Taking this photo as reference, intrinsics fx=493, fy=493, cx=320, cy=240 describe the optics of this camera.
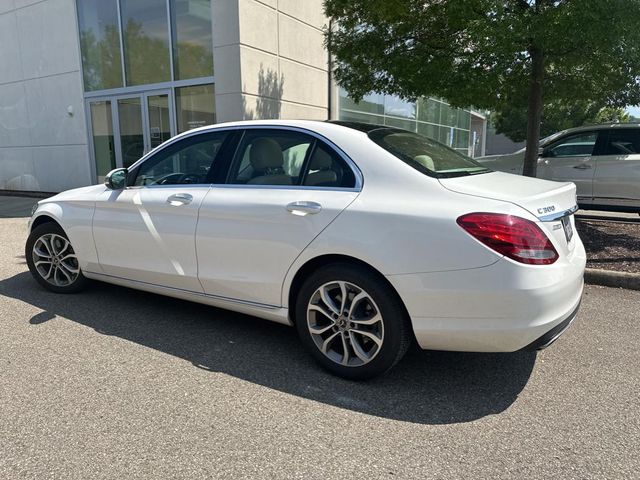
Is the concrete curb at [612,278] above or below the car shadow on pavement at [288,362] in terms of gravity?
above

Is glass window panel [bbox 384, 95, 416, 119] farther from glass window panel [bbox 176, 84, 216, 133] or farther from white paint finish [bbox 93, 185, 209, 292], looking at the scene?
white paint finish [bbox 93, 185, 209, 292]

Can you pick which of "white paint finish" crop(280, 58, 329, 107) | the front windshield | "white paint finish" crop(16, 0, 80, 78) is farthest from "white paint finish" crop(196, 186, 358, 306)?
"white paint finish" crop(16, 0, 80, 78)

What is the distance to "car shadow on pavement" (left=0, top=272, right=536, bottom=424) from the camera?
2924 mm

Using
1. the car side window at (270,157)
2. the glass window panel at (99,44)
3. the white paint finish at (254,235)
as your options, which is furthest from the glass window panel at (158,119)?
the white paint finish at (254,235)

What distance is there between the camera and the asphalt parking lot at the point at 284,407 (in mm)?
2373

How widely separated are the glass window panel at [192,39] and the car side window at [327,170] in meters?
7.81

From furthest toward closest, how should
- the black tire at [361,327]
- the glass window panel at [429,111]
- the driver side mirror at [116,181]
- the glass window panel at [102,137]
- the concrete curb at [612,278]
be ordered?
1. the glass window panel at [429,111]
2. the glass window panel at [102,137]
3. the concrete curb at [612,278]
4. the driver side mirror at [116,181]
5. the black tire at [361,327]

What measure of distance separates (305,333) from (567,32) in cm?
446

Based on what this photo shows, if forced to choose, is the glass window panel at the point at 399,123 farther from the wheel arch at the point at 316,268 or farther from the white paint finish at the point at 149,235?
the wheel arch at the point at 316,268

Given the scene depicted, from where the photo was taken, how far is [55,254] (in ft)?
15.7

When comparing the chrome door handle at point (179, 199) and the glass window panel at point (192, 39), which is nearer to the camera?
the chrome door handle at point (179, 199)

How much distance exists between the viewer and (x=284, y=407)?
287 centimetres

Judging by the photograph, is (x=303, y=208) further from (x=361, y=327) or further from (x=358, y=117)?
(x=358, y=117)

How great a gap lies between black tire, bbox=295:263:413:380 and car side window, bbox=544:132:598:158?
725 centimetres
